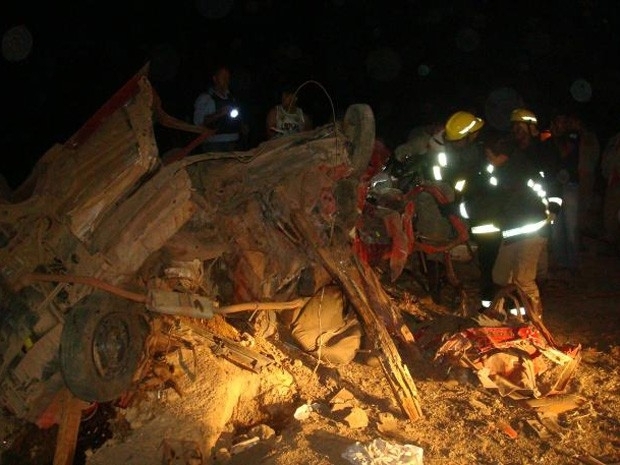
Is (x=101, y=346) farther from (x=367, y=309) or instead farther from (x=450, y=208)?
(x=450, y=208)

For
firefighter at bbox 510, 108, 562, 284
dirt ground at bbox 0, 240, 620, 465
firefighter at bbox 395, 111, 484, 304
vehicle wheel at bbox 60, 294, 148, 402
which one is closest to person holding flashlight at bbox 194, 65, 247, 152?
firefighter at bbox 395, 111, 484, 304

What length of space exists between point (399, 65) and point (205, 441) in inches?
588

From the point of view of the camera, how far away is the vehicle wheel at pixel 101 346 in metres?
2.80

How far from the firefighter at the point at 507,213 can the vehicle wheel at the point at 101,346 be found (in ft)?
11.3

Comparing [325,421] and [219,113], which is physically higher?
[219,113]

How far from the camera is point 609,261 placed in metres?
7.54

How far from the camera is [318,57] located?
16.9 metres

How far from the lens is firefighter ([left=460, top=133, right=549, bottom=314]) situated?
5066 mm

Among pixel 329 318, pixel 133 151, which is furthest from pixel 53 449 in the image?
pixel 329 318

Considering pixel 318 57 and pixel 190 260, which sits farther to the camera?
pixel 318 57

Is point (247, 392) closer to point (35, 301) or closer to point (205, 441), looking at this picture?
point (205, 441)

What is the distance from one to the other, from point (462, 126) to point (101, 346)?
4614 millimetres

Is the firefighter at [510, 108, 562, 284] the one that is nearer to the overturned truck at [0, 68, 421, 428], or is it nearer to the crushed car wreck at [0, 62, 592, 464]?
the crushed car wreck at [0, 62, 592, 464]

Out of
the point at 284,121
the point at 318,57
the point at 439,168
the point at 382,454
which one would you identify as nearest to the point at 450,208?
the point at 439,168
